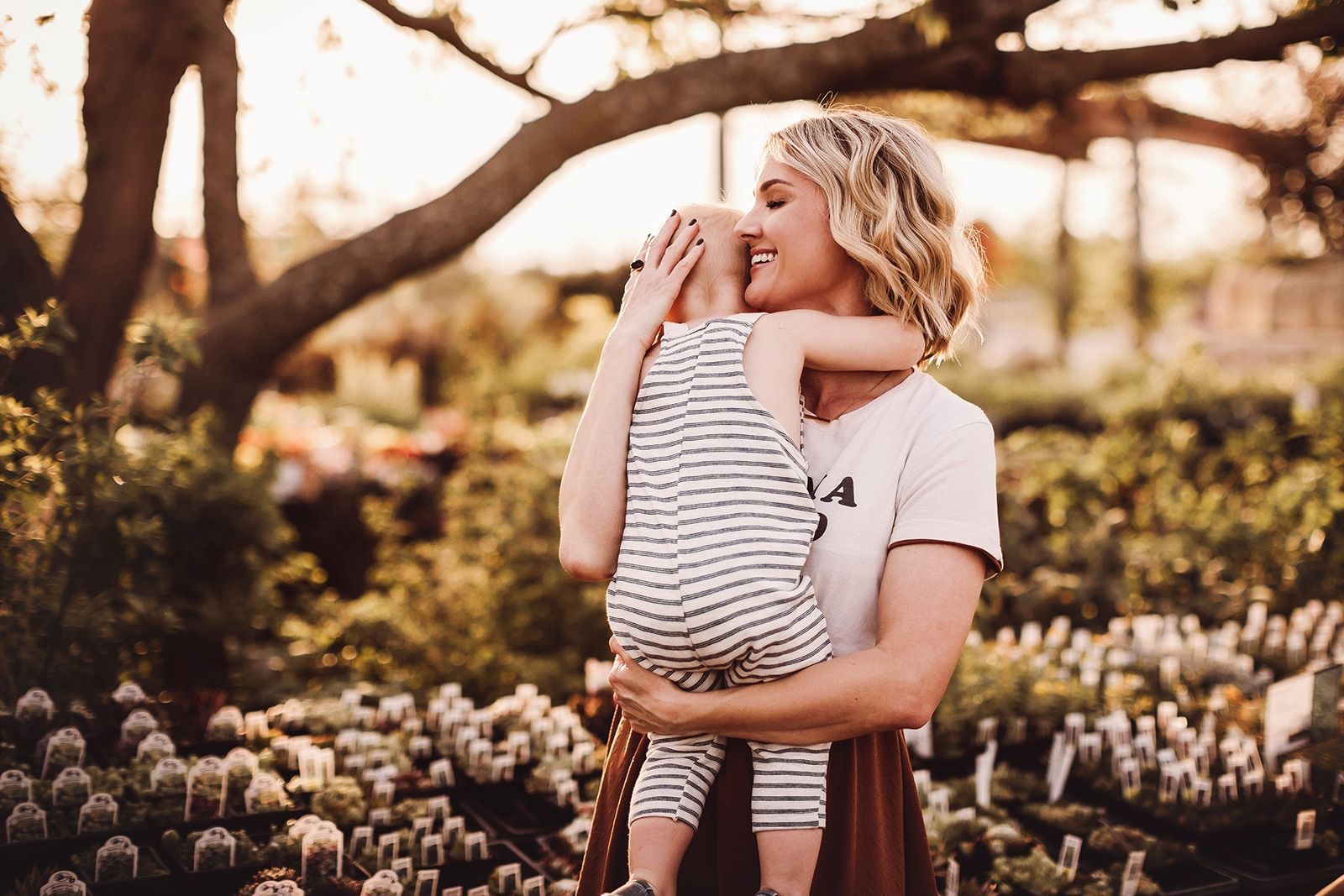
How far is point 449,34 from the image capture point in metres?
4.25

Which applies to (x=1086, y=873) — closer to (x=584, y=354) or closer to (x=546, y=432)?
(x=546, y=432)

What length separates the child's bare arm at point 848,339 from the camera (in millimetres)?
1613

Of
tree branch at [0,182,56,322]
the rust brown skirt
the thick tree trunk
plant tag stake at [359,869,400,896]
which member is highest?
the thick tree trunk

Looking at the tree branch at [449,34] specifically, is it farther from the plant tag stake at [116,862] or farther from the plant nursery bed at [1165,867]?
the plant nursery bed at [1165,867]

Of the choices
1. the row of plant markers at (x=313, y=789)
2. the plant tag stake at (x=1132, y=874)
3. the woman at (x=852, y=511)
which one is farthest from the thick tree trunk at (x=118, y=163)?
the plant tag stake at (x=1132, y=874)

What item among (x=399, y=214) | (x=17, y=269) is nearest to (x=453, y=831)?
(x=17, y=269)

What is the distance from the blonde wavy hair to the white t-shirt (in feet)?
0.65

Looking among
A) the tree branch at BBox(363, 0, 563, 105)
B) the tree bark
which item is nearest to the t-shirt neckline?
the tree bark

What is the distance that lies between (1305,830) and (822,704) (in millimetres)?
1836

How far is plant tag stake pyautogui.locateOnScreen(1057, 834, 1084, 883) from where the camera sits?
2.43 meters

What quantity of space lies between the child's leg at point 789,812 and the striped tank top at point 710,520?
0.17m

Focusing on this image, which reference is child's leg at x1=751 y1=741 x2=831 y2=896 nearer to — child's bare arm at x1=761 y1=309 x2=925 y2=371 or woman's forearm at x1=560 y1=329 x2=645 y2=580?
woman's forearm at x1=560 y1=329 x2=645 y2=580

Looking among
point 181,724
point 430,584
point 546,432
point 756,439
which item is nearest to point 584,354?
point 546,432

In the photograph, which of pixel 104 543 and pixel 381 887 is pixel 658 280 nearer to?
pixel 381 887
